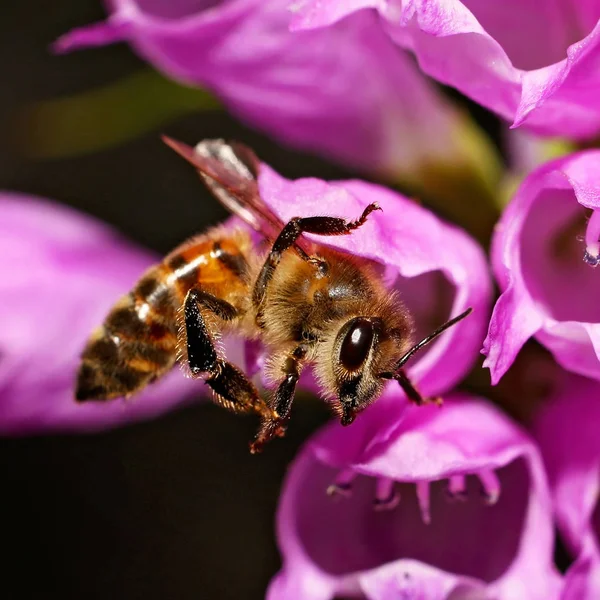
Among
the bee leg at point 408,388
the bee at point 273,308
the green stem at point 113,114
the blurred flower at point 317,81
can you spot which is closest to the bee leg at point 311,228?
the bee at point 273,308

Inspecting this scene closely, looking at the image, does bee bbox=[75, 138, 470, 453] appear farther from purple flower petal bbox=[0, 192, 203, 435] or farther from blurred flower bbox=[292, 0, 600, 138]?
purple flower petal bbox=[0, 192, 203, 435]

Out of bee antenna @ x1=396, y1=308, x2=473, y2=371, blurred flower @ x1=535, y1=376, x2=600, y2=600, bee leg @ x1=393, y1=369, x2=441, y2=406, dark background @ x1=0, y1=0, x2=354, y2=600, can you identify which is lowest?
dark background @ x1=0, y1=0, x2=354, y2=600

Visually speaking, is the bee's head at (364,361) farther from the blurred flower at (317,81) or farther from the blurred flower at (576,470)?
the blurred flower at (317,81)

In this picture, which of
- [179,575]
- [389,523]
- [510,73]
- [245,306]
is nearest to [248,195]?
[245,306]

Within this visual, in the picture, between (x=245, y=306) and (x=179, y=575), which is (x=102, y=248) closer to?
(x=245, y=306)

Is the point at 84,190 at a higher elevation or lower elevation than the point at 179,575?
higher

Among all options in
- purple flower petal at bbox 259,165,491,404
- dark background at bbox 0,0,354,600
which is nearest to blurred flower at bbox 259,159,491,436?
purple flower petal at bbox 259,165,491,404
